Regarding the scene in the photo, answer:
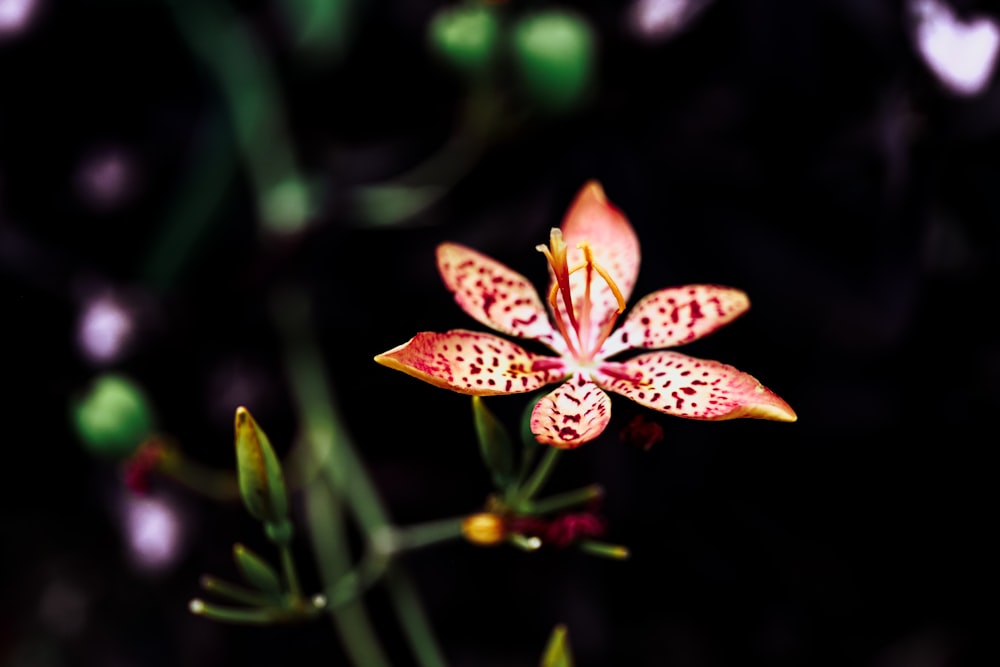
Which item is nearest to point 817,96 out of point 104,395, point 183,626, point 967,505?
point 967,505

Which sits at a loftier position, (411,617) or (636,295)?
(636,295)

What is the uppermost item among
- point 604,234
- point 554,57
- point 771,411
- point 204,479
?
point 554,57

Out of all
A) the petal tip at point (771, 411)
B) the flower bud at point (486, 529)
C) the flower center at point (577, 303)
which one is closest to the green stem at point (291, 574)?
the flower bud at point (486, 529)

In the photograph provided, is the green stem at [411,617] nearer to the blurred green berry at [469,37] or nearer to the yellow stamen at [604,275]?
the yellow stamen at [604,275]

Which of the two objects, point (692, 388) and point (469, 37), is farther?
point (469, 37)

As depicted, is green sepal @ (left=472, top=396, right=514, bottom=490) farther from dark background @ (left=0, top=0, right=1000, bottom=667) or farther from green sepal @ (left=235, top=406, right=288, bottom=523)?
dark background @ (left=0, top=0, right=1000, bottom=667)

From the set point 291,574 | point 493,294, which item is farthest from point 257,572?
point 493,294

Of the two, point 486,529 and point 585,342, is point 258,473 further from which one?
point 585,342
